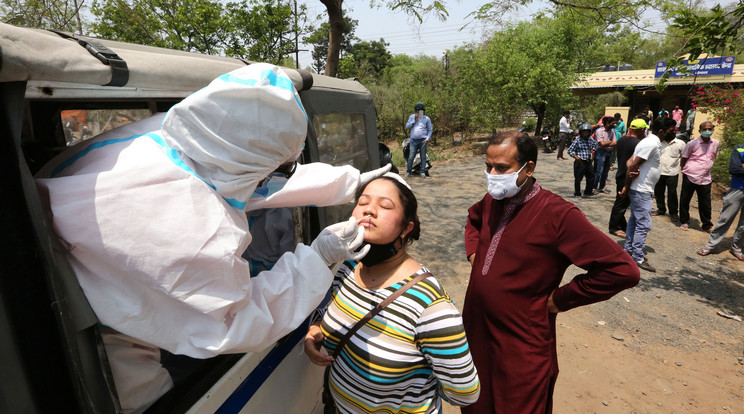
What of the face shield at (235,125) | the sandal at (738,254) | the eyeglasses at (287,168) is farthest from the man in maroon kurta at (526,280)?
the sandal at (738,254)

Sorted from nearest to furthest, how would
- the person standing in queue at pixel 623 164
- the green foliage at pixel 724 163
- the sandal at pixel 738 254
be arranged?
the sandal at pixel 738 254
the person standing in queue at pixel 623 164
the green foliage at pixel 724 163

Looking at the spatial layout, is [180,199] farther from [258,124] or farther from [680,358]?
[680,358]

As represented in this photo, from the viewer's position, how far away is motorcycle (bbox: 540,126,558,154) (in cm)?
1523

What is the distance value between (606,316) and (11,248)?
4.87m

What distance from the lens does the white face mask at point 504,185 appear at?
2.06m

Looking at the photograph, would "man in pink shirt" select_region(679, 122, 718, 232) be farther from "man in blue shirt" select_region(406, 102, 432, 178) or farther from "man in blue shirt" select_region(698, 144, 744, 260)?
"man in blue shirt" select_region(406, 102, 432, 178)

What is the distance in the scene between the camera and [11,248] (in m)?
0.84

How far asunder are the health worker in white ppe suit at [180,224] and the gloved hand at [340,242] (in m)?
0.28

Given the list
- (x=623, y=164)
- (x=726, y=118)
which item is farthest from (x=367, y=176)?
(x=726, y=118)

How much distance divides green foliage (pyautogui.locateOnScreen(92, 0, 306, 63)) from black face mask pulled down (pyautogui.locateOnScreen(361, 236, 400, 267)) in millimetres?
11125

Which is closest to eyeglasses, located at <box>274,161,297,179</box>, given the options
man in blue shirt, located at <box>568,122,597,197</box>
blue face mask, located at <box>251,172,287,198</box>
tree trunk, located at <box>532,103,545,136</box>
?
blue face mask, located at <box>251,172,287,198</box>

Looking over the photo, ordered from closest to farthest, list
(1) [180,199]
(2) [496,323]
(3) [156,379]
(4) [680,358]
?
(1) [180,199]
(3) [156,379]
(2) [496,323]
(4) [680,358]

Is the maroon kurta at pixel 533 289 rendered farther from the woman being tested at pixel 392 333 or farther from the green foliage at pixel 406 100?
the green foliage at pixel 406 100

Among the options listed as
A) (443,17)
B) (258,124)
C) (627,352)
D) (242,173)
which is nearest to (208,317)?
(242,173)
